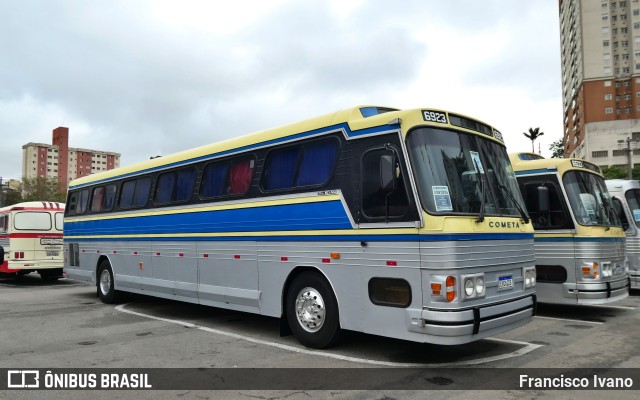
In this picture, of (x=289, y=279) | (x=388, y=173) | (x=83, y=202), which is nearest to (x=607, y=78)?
(x=83, y=202)

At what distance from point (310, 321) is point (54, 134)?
142 m

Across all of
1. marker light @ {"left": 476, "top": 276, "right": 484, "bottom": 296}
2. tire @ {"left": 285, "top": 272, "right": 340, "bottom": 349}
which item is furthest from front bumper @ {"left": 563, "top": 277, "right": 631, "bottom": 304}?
tire @ {"left": 285, "top": 272, "right": 340, "bottom": 349}

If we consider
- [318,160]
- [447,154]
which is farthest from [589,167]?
[318,160]

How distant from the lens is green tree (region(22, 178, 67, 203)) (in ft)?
190

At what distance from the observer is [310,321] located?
7074mm

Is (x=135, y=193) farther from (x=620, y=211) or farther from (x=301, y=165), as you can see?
(x=620, y=211)

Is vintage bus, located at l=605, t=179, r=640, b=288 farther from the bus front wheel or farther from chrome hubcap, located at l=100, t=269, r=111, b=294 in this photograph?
chrome hubcap, located at l=100, t=269, r=111, b=294

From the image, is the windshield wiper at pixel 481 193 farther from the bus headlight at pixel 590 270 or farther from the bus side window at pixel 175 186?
the bus side window at pixel 175 186

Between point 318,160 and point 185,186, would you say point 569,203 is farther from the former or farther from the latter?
point 185,186

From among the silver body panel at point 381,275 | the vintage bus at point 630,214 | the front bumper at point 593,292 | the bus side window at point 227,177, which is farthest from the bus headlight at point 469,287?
the vintage bus at point 630,214

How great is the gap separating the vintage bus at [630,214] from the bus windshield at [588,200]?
2418 mm

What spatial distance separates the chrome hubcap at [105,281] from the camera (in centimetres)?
1246

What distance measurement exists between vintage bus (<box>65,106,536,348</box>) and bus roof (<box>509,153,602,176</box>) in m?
3.05

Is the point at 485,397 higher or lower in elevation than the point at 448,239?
lower
